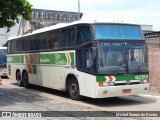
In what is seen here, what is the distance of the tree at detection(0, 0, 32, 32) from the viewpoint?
15492 mm

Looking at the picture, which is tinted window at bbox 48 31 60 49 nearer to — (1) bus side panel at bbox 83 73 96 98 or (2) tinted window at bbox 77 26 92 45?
(2) tinted window at bbox 77 26 92 45

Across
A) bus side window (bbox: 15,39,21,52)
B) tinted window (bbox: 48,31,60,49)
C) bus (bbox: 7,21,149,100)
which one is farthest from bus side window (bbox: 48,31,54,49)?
bus side window (bbox: 15,39,21,52)

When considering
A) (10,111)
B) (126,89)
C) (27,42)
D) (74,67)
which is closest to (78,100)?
(74,67)

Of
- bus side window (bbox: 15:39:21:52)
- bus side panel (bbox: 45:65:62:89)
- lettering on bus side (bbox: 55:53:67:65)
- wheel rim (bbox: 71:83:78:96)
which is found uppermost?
bus side window (bbox: 15:39:21:52)

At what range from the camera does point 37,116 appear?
35.5 ft

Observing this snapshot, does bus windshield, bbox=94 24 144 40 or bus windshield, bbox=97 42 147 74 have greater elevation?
bus windshield, bbox=94 24 144 40

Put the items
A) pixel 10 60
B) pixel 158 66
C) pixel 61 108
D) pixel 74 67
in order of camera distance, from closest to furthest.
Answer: pixel 61 108 < pixel 74 67 < pixel 158 66 < pixel 10 60

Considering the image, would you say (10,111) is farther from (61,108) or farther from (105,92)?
(105,92)

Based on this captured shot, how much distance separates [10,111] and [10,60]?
12412 millimetres

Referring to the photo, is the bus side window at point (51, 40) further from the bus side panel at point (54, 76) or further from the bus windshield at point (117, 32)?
the bus windshield at point (117, 32)

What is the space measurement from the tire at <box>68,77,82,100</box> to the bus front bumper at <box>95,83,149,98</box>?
5.50 feet

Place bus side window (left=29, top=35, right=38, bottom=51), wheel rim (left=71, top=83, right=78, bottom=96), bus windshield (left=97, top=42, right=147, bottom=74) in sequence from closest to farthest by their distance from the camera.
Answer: bus windshield (left=97, top=42, right=147, bottom=74) → wheel rim (left=71, top=83, right=78, bottom=96) → bus side window (left=29, top=35, right=38, bottom=51)

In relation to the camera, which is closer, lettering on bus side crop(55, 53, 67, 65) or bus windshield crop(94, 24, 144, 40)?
bus windshield crop(94, 24, 144, 40)

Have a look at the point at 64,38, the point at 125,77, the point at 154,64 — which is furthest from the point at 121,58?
the point at 154,64
